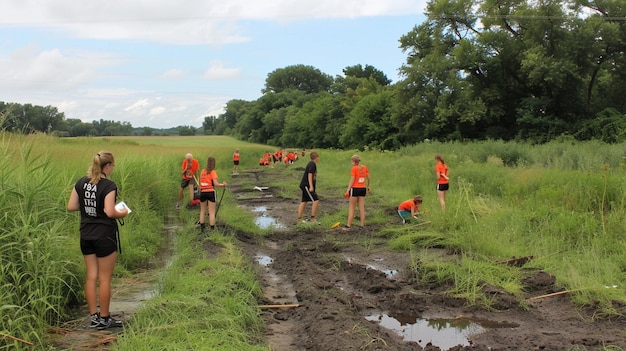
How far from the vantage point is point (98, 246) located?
5254mm

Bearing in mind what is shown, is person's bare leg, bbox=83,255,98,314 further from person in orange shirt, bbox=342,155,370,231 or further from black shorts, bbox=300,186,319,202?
black shorts, bbox=300,186,319,202

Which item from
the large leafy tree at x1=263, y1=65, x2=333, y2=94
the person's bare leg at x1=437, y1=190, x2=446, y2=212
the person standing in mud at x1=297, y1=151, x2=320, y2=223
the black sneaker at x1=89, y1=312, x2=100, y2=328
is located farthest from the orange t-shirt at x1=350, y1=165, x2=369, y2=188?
the large leafy tree at x1=263, y1=65, x2=333, y2=94

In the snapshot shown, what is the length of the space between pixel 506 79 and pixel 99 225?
40195 mm

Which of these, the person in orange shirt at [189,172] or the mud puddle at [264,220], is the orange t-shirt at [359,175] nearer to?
the mud puddle at [264,220]

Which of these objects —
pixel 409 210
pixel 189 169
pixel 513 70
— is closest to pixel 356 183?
pixel 409 210

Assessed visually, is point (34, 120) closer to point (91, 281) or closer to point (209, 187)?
point (209, 187)

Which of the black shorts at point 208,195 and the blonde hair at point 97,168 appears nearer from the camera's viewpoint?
the blonde hair at point 97,168

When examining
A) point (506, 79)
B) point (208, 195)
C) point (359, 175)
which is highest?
point (506, 79)

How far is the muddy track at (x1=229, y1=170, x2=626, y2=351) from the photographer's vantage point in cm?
513

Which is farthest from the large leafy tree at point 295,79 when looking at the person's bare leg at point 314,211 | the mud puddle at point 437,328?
the mud puddle at point 437,328

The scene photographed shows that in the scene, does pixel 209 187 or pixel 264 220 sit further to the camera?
pixel 264 220

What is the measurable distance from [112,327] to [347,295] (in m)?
2.87

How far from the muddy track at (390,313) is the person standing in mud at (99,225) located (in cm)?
184

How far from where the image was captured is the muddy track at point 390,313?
513 cm
